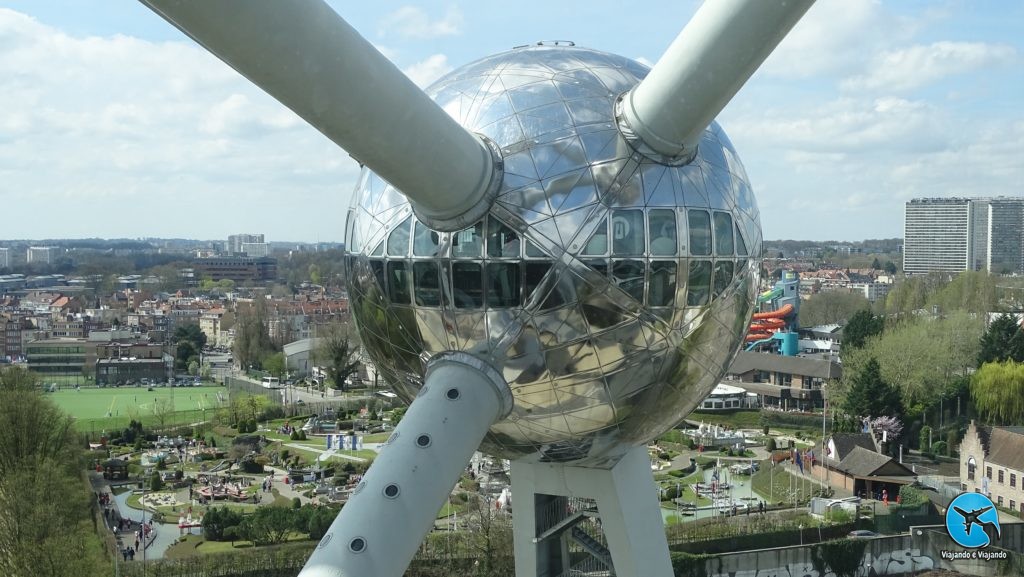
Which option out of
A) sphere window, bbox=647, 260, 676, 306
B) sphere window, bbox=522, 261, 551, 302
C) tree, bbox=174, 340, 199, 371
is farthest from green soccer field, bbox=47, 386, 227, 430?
sphere window, bbox=647, 260, 676, 306

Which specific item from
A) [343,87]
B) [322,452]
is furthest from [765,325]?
[343,87]

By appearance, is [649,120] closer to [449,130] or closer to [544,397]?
[449,130]

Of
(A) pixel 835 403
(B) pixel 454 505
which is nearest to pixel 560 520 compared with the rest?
(B) pixel 454 505

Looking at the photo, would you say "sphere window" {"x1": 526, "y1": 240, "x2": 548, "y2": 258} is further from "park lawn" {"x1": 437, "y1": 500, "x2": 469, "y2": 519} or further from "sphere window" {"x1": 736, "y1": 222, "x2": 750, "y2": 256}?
"park lawn" {"x1": 437, "y1": 500, "x2": 469, "y2": 519}

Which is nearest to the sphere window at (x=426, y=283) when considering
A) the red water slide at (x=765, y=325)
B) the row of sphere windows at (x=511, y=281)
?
the row of sphere windows at (x=511, y=281)

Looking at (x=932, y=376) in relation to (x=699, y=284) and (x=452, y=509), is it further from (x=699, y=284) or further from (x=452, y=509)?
(x=699, y=284)

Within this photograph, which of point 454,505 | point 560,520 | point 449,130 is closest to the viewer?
point 449,130

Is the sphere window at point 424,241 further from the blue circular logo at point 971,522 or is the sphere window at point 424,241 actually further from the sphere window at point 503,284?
the blue circular logo at point 971,522
